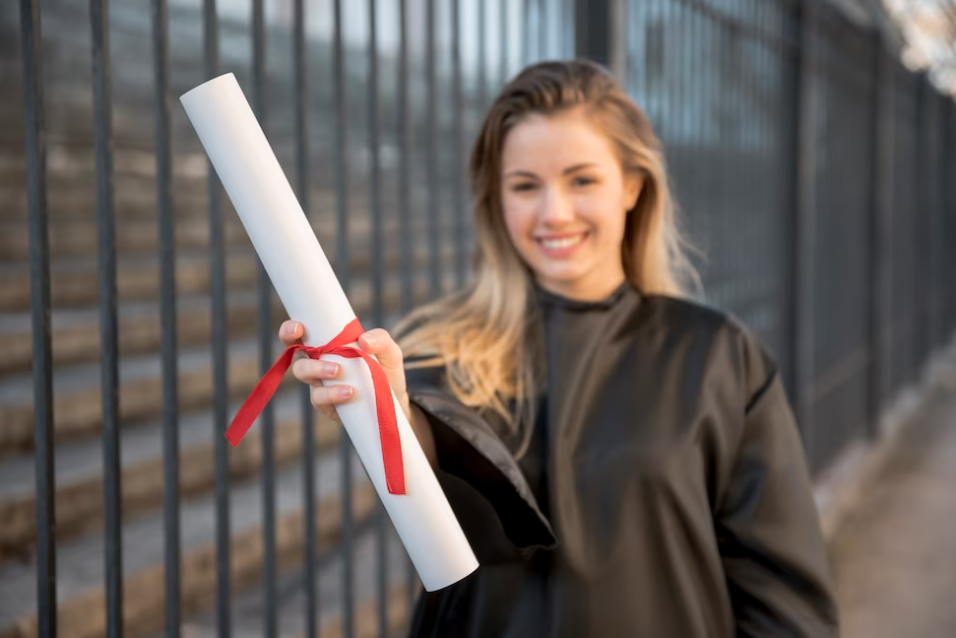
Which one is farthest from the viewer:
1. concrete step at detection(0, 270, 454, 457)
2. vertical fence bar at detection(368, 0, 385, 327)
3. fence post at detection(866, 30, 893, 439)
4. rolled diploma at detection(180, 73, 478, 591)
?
fence post at detection(866, 30, 893, 439)

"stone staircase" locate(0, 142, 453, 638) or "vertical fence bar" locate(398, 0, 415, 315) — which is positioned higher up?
"vertical fence bar" locate(398, 0, 415, 315)

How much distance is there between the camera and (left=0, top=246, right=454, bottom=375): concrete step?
314cm

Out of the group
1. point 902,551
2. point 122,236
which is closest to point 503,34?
point 122,236

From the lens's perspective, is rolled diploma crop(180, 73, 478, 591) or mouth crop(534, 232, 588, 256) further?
mouth crop(534, 232, 588, 256)

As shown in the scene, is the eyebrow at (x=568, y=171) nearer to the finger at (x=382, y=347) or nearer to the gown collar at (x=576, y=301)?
the gown collar at (x=576, y=301)

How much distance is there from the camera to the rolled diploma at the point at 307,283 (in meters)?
1.13

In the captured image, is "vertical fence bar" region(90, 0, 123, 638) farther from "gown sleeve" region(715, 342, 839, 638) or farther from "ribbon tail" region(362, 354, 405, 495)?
"gown sleeve" region(715, 342, 839, 638)

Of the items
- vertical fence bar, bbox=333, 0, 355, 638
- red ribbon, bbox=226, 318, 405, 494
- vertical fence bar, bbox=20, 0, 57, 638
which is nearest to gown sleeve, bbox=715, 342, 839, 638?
vertical fence bar, bbox=333, 0, 355, 638

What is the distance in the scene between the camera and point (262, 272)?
176 cm

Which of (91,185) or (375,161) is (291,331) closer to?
(375,161)

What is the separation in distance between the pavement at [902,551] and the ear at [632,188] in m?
2.67

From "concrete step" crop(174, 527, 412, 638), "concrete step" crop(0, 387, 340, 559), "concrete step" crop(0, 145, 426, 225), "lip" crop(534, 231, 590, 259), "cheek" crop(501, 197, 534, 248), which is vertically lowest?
"concrete step" crop(174, 527, 412, 638)

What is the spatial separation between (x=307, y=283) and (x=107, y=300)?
0.50m

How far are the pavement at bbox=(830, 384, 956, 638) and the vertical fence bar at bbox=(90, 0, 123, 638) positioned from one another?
3.17 m
